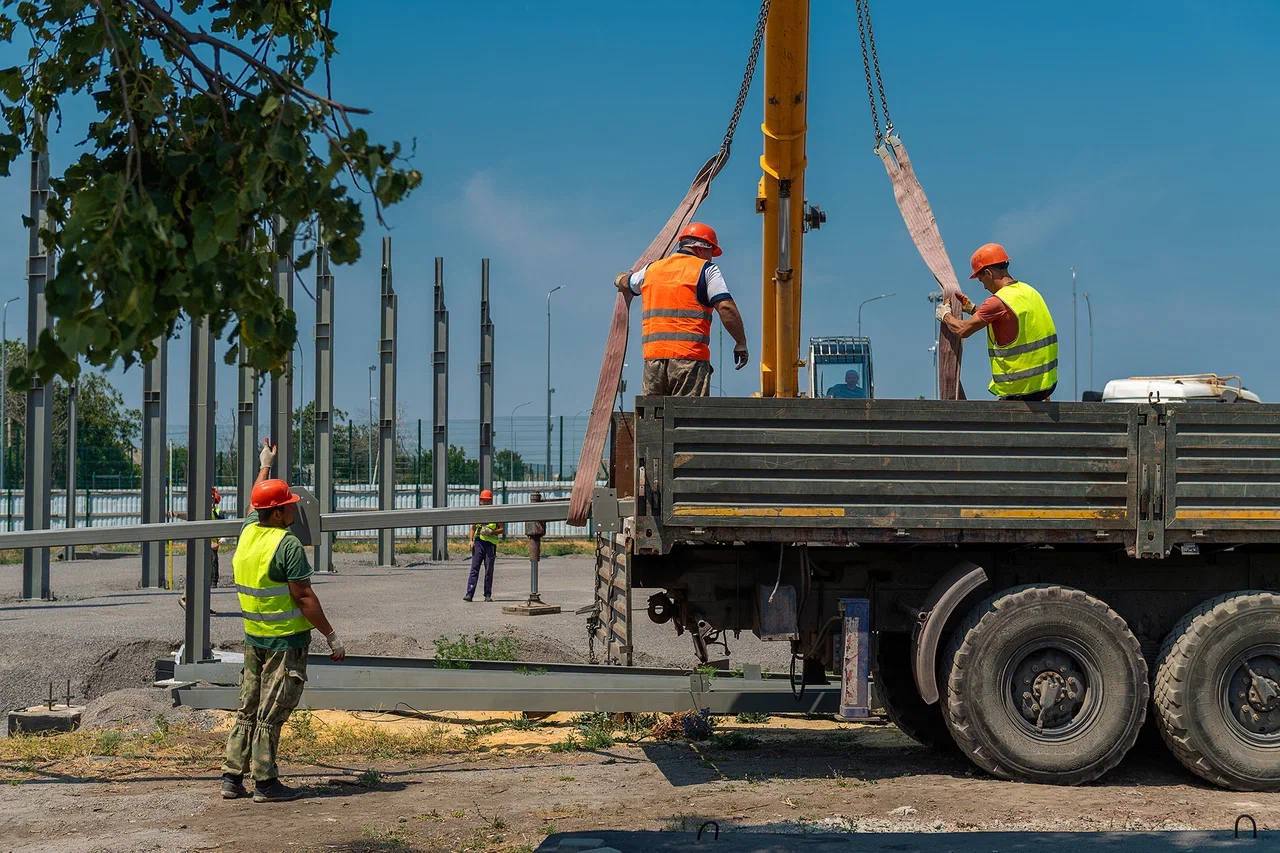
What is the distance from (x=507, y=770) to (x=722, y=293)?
3.36 metres

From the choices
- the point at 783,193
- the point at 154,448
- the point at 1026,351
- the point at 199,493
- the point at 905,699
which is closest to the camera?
the point at 1026,351

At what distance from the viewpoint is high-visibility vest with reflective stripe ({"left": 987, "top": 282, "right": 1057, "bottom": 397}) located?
27.4 ft

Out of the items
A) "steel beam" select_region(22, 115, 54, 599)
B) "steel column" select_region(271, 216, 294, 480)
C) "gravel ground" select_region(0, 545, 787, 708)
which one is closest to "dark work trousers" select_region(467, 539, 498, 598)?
"gravel ground" select_region(0, 545, 787, 708)

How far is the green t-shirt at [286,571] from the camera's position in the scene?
7930mm

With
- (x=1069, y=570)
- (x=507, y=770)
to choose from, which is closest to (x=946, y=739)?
(x=1069, y=570)

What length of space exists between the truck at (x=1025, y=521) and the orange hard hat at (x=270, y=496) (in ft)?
6.56

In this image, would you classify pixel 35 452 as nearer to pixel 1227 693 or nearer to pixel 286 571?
pixel 286 571

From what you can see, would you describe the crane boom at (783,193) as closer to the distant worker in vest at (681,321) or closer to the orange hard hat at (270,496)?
the distant worker in vest at (681,321)

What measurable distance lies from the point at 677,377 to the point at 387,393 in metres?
20.5

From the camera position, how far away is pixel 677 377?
8.64 m

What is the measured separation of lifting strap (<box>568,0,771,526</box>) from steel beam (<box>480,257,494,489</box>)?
20.5 metres

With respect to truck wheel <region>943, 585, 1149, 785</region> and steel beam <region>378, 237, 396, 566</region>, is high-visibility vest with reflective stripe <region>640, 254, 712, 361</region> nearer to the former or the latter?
truck wheel <region>943, 585, 1149, 785</region>

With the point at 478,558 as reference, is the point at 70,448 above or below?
above

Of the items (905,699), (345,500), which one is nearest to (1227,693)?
(905,699)
